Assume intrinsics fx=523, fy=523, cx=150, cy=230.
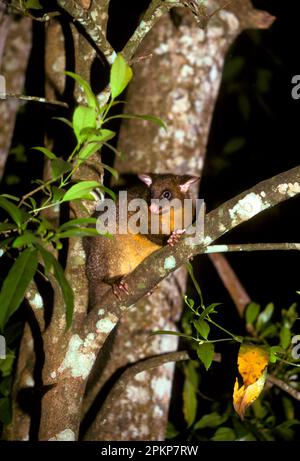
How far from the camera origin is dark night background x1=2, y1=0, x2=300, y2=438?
5938 mm

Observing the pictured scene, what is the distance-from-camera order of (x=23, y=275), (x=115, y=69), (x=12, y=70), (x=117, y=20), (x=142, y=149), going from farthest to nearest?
(x=117, y=20) < (x=12, y=70) < (x=142, y=149) < (x=115, y=69) < (x=23, y=275)

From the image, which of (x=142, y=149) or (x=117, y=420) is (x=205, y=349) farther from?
(x=142, y=149)

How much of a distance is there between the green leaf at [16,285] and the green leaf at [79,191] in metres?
0.29

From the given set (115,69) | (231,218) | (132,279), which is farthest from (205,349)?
(115,69)

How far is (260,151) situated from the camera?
255 inches

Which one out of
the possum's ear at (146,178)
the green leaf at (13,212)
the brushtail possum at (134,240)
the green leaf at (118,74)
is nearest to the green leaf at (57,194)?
the green leaf at (13,212)

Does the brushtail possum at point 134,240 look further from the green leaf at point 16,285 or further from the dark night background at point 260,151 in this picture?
the dark night background at point 260,151

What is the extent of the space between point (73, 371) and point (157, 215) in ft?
5.40

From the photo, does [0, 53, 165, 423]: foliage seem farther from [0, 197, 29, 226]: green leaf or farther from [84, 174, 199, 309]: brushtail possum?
[84, 174, 199, 309]: brushtail possum

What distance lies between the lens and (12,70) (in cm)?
436

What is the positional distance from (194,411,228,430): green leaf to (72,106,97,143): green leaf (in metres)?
2.44

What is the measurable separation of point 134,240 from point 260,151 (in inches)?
143

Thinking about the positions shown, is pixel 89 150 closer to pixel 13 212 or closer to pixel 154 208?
pixel 13 212

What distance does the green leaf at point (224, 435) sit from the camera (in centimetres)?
335
